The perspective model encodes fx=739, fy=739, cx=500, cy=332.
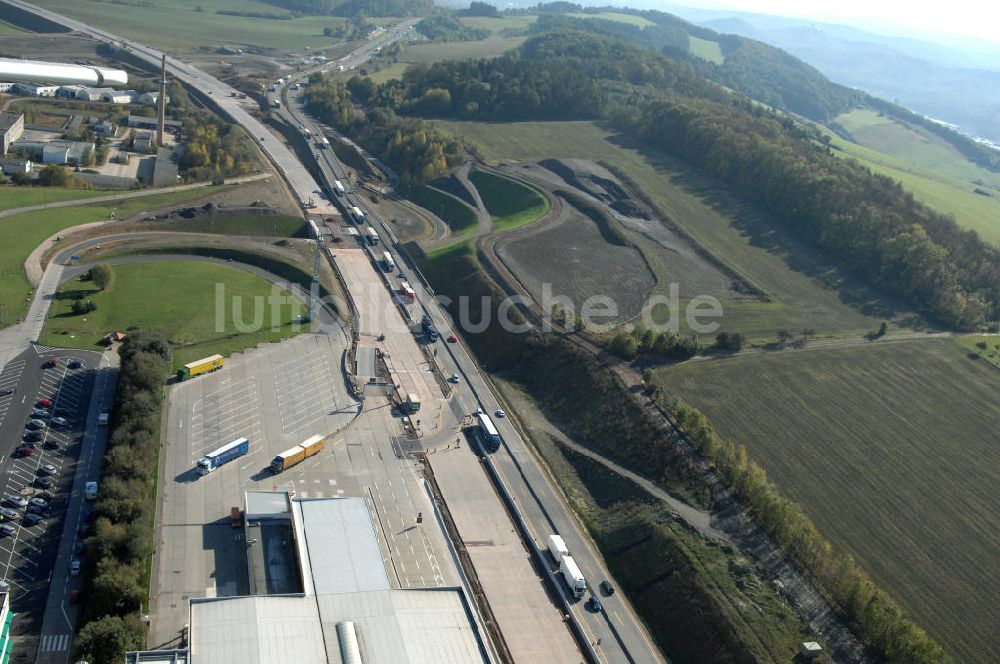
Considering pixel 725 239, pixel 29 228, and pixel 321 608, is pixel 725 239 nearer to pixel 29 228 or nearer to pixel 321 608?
pixel 321 608

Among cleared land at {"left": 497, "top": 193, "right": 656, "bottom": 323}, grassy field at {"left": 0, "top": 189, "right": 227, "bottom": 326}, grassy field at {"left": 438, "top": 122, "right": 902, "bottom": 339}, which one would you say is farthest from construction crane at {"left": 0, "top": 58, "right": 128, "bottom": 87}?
cleared land at {"left": 497, "top": 193, "right": 656, "bottom": 323}

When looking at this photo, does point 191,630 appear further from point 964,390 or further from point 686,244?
point 686,244

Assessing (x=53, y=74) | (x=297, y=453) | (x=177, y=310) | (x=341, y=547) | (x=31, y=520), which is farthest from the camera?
(x=53, y=74)

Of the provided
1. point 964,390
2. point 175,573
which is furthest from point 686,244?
point 175,573

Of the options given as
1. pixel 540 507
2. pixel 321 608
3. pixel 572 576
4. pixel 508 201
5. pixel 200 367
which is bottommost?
pixel 540 507

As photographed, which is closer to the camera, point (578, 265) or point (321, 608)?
point (321, 608)

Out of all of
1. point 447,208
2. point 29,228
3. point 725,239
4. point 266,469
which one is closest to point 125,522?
point 266,469

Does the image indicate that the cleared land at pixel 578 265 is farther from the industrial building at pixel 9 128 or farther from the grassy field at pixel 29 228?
the industrial building at pixel 9 128
